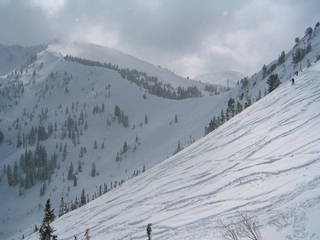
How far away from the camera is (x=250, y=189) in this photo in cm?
1241

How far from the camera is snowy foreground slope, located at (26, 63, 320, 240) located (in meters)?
8.62

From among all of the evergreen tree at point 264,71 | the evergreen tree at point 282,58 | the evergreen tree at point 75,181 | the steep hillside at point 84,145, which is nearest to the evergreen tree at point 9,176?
the steep hillside at point 84,145

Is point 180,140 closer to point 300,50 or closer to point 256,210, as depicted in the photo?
point 300,50

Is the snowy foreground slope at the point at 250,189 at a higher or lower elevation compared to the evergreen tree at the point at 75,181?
lower

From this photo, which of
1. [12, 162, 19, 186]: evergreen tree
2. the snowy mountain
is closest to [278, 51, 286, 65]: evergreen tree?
the snowy mountain

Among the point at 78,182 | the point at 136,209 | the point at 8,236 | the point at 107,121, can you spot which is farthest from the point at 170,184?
the point at 107,121

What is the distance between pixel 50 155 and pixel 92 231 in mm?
134300

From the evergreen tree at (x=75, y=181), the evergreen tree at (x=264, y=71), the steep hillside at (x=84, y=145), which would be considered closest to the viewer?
the steep hillside at (x=84, y=145)

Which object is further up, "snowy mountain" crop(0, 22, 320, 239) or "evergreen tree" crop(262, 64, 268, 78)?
"evergreen tree" crop(262, 64, 268, 78)

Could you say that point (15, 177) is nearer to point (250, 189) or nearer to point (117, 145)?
point (117, 145)

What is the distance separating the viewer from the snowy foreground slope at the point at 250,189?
28.3 feet

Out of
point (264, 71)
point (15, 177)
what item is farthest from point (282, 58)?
point (15, 177)

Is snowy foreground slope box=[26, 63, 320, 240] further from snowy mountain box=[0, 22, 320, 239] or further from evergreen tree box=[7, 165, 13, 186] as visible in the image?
evergreen tree box=[7, 165, 13, 186]

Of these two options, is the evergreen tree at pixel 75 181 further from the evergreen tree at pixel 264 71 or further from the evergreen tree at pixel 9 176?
the evergreen tree at pixel 264 71
